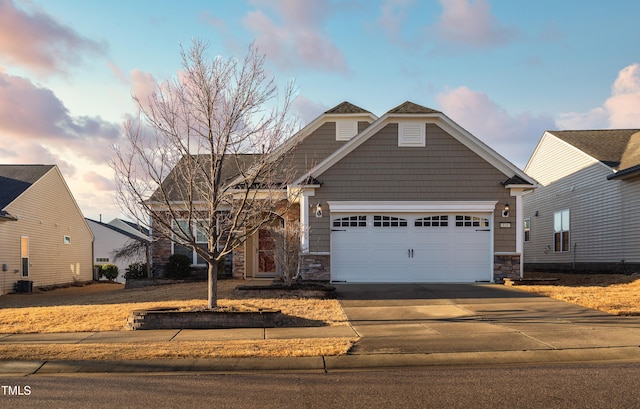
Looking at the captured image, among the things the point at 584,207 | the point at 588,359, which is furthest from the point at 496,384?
the point at 584,207

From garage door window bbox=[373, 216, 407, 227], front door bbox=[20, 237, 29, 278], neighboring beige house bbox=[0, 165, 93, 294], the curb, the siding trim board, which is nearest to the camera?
the curb

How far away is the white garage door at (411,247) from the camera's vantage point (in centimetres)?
1769

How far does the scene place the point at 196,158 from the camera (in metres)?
11.7

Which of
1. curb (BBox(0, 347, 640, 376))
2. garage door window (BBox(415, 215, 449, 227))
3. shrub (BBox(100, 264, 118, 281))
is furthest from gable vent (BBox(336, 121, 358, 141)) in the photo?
shrub (BBox(100, 264, 118, 281))

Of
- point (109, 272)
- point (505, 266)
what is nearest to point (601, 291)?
point (505, 266)

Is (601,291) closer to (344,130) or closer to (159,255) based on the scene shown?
(344,130)

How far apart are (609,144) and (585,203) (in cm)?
282

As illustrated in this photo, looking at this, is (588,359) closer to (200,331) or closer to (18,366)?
(200,331)

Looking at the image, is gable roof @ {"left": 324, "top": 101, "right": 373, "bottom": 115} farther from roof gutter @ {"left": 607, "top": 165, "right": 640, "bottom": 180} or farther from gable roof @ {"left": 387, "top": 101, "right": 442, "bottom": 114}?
roof gutter @ {"left": 607, "top": 165, "right": 640, "bottom": 180}

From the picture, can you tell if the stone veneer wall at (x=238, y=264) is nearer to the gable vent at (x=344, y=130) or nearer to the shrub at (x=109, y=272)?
the gable vent at (x=344, y=130)

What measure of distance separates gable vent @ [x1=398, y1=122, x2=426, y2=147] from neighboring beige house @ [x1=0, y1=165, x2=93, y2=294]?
15.3 metres

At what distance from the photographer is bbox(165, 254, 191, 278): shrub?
69.0 ft

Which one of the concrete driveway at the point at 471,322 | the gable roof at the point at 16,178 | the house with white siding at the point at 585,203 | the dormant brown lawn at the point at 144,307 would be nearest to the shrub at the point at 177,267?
the dormant brown lawn at the point at 144,307

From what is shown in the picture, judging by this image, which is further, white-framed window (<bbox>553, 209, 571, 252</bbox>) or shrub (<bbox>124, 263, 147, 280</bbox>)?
white-framed window (<bbox>553, 209, 571, 252</bbox>)
